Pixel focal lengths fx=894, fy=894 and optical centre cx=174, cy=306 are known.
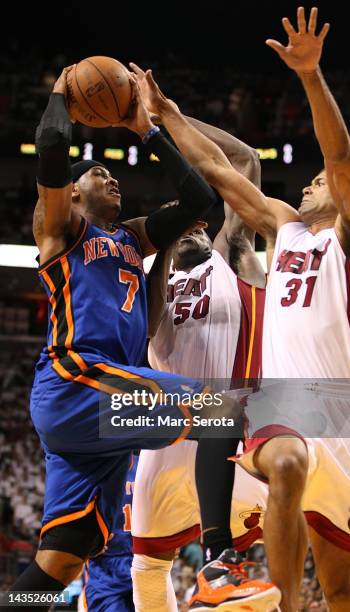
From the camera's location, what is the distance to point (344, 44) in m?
20.0

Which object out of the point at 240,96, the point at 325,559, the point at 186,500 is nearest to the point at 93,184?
the point at 186,500

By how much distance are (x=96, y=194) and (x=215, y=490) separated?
5.54 ft

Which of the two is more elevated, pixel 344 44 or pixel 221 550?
pixel 344 44

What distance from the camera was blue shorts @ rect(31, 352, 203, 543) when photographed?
3.79 m

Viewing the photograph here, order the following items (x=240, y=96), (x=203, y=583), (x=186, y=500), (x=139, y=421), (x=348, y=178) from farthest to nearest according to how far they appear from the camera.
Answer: (x=240, y=96), (x=186, y=500), (x=348, y=178), (x=139, y=421), (x=203, y=583)

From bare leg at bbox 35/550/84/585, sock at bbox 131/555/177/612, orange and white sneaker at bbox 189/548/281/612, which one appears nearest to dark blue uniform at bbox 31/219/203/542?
bare leg at bbox 35/550/84/585

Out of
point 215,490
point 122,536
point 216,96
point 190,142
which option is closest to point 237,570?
point 215,490

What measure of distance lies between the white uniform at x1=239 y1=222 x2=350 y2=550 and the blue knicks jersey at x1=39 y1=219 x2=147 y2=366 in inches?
25.8

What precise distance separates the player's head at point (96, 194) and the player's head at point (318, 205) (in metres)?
0.97

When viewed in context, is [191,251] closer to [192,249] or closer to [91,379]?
[192,249]

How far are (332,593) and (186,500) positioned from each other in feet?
3.19

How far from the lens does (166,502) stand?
5012 millimetres

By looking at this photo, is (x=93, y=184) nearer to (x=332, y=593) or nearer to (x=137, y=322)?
(x=137, y=322)

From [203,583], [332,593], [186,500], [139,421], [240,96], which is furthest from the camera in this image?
[240,96]
